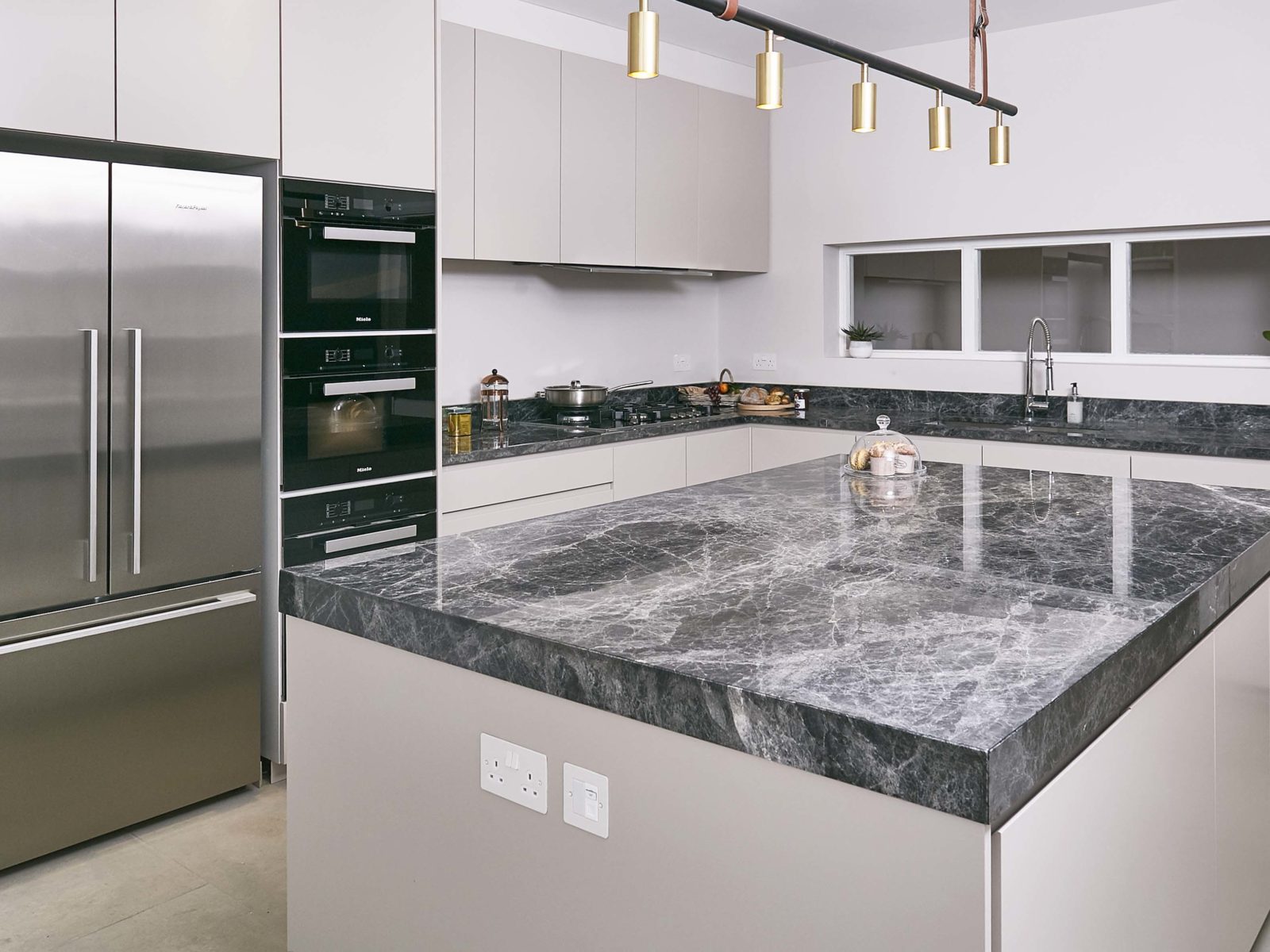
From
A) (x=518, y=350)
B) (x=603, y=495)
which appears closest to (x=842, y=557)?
(x=603, y=495)

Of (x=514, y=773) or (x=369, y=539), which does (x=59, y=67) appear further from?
(x=514, y=773)

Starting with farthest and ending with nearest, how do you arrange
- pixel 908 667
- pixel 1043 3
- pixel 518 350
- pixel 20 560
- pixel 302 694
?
pixel 518 350 < pixel 1043 3 < pixel 20 560 < pixel 302 694 < pixel 908 667

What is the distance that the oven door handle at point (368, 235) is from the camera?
3406 mm

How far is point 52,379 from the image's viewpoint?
2.80 m

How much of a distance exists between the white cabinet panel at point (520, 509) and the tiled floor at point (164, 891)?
1.16 meters

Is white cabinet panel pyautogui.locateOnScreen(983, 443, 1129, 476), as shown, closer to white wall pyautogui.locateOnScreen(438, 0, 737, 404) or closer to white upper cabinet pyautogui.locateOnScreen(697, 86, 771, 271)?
white upper cabinet pyautogui.locateOnScreen(697, 86, 771, 271)

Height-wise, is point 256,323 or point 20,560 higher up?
point 256,323

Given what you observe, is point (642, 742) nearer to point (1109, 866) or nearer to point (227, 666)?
point (1109, 866)

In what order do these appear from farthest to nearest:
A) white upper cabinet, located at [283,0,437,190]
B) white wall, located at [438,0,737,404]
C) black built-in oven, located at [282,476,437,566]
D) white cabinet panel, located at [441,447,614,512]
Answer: white wall, located at [438,0,737,404], white cabinet panel, located at [441,447,614,512], black built-in oven, located at [282,476,437,566], white upper cabinet, located at [283,0,437,190]

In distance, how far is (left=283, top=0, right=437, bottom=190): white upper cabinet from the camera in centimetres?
328

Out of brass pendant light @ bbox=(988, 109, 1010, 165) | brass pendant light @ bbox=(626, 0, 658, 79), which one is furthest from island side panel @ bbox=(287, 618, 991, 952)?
brass pendant light @ bbox=(988, 109, 1010, 165)

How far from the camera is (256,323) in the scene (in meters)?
3.22

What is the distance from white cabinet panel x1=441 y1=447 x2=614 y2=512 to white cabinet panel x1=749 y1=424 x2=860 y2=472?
940 millimetres

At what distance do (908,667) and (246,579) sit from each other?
2418 mm
